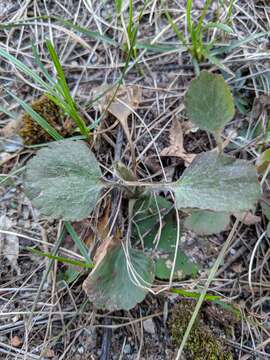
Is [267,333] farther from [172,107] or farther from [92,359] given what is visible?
[172,107]

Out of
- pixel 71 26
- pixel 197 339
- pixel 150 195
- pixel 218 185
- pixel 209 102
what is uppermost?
pixel 71 26

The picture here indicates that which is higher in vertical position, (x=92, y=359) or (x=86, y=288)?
(x=86, y=288)

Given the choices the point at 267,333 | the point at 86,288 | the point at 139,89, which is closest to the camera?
the point at 86,288

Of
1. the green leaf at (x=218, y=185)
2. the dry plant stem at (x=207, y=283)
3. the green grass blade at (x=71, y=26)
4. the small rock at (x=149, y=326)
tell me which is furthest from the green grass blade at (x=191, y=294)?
the green grass blade at (x=71, y=26)

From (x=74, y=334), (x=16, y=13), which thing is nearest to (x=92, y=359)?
(x=74, y=334)

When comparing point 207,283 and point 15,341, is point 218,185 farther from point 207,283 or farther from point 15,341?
point 15,341

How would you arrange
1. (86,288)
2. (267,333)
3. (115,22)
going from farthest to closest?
(115,22) < (267,333) < (86,288)

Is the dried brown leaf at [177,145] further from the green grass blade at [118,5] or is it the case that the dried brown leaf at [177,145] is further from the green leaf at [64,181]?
the green grass blade at [118,5]

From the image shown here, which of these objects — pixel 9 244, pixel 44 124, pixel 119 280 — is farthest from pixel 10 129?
pixel 119 280
